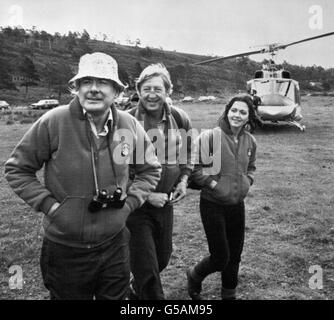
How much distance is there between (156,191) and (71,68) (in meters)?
83.1

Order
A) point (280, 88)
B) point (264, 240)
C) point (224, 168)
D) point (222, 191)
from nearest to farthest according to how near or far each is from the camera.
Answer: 1. point (222, 191)
2. point (224, 168)
3. point (264, 240)
4. point (280, 88)

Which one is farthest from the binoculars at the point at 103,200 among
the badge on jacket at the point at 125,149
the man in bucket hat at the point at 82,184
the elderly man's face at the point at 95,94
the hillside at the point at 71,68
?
the hillside at the point at 71,68

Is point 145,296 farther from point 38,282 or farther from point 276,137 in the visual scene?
point 276,137

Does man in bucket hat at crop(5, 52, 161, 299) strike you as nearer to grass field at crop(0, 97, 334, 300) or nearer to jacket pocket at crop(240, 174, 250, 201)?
jacket pocket at crop(240, 174, 250, 201)

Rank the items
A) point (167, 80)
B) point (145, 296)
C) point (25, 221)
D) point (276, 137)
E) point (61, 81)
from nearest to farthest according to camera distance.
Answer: point (145, 296), point (167, 80), point (25, 221), point (276, 137), point (61, 81)

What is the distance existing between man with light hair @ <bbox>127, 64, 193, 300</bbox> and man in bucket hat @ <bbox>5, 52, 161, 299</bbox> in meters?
0.52

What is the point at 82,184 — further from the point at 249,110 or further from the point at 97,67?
the point at 249,110

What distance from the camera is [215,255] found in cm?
379

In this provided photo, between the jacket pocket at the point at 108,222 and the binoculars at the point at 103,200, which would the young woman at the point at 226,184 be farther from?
the binoculars at the point at 103,200

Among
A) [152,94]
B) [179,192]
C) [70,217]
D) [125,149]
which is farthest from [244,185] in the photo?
[70,217]

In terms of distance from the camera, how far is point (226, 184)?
3.74 m

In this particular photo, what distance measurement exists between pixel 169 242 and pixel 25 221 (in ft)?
12.4

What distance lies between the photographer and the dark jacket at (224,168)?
3.73m
